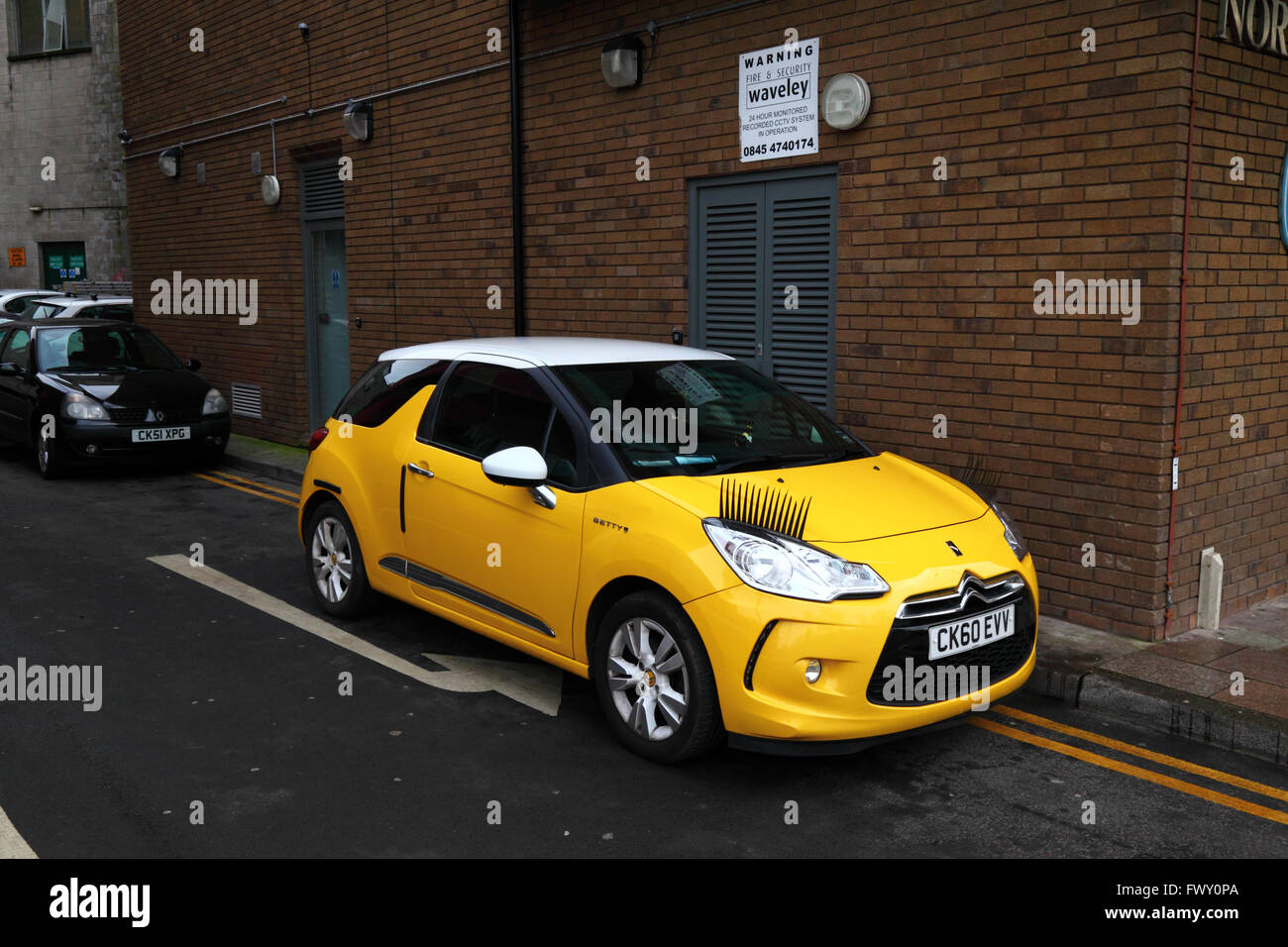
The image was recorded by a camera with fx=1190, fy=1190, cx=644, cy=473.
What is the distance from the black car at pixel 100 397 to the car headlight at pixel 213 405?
0.4 inches

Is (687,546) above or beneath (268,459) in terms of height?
above

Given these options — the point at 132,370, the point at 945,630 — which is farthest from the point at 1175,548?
the point at 132,370

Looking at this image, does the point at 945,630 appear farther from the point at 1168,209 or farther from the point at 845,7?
the point at 845,7

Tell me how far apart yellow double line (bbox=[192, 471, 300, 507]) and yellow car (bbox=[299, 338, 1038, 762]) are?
4580 mm

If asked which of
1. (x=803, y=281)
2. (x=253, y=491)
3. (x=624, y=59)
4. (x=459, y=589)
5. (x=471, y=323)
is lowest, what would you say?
(x=253, y=491)

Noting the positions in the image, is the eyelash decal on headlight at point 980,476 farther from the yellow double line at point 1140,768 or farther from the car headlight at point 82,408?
the car headlight at point 82,408

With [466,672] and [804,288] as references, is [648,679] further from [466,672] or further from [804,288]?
[804,288]

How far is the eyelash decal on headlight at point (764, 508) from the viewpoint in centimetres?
462

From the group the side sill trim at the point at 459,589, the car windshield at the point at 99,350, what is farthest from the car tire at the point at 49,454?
the side sill trim at the point at 459,589

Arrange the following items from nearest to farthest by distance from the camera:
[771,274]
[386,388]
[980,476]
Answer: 1. [386,388]
2. [980,476]
3. [771,274]

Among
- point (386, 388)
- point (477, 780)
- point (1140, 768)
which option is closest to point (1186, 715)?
point (1140, 768)

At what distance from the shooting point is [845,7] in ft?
25.0

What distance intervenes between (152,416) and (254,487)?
126cm

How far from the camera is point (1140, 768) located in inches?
191
